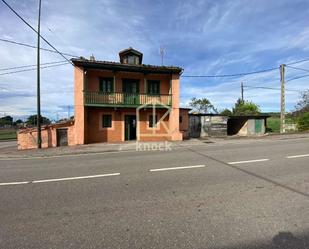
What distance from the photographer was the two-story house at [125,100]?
1927 cm

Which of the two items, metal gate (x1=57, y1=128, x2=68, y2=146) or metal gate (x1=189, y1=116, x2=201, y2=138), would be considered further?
metal gate (x1=189, y1=116, x2=201, y2=138)

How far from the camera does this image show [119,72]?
69.6 feet

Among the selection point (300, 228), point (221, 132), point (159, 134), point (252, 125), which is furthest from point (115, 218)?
point (252, 125)

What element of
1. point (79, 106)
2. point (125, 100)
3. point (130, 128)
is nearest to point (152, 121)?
point (130, 128)

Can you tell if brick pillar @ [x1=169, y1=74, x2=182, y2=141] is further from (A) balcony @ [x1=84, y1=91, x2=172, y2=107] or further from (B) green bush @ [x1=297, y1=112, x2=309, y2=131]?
(B) green bush @ [x1=297, y1=112, x2=309, y2=131]

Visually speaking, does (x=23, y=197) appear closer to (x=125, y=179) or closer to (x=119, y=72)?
(x=125, y=179)

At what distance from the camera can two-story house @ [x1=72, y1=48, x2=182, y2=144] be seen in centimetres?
1927

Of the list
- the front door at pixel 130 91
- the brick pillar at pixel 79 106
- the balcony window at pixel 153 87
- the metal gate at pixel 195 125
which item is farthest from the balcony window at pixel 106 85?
the metal gate at pixel 195 125

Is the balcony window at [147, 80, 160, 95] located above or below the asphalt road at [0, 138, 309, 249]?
above

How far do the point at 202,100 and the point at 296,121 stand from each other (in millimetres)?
33477

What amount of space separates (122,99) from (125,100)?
0.26 metres

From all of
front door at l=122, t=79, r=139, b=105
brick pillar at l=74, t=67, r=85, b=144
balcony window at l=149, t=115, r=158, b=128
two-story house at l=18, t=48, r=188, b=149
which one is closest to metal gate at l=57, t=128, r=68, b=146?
two-story house at l=18, t=48, r=188, b=149

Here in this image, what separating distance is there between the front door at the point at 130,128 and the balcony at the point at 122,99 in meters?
1.61

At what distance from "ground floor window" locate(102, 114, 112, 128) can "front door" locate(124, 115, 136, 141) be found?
1.41 m
